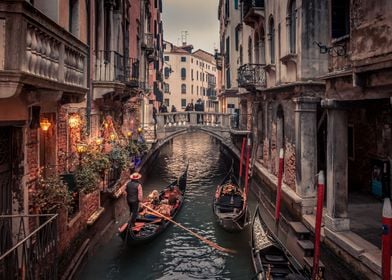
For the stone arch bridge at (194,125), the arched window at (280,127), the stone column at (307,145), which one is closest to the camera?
the stone column at (307,145)

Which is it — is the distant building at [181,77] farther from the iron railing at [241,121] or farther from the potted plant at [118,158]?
the potted plant at [118,158]

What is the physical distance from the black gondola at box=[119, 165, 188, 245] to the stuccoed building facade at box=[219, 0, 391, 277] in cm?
331

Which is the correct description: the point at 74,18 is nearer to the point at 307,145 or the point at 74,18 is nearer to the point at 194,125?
the point at 307,145

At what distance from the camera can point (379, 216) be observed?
28.8 ft

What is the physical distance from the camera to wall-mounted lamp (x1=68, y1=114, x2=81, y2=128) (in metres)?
7.78

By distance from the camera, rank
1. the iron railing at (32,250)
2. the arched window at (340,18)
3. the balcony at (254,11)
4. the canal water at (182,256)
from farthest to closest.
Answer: the balcony at (254,11) < the arched window at (340,18) < the canal water at (182,256) < the iron railing at (32,250)

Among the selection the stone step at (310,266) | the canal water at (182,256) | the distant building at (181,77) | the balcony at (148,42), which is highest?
the distant building at (181,77)

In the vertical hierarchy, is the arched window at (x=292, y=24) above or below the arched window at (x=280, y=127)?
above

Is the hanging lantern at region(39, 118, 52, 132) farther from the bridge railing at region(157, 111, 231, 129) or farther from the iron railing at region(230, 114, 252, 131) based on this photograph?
the bridge railing at region(157, 111, 231, 129)

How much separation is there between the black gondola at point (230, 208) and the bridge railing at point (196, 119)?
10225mm

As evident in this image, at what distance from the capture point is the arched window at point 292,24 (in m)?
10.6

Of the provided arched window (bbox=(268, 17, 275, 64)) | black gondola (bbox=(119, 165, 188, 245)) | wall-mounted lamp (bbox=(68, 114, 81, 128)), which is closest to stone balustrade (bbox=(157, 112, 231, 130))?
black gondola (bbox=(119, 165, 188, 245))

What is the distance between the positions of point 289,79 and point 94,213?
22.3ft

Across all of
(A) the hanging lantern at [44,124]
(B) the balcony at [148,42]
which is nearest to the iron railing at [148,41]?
(B) the balcony at [148,42]
